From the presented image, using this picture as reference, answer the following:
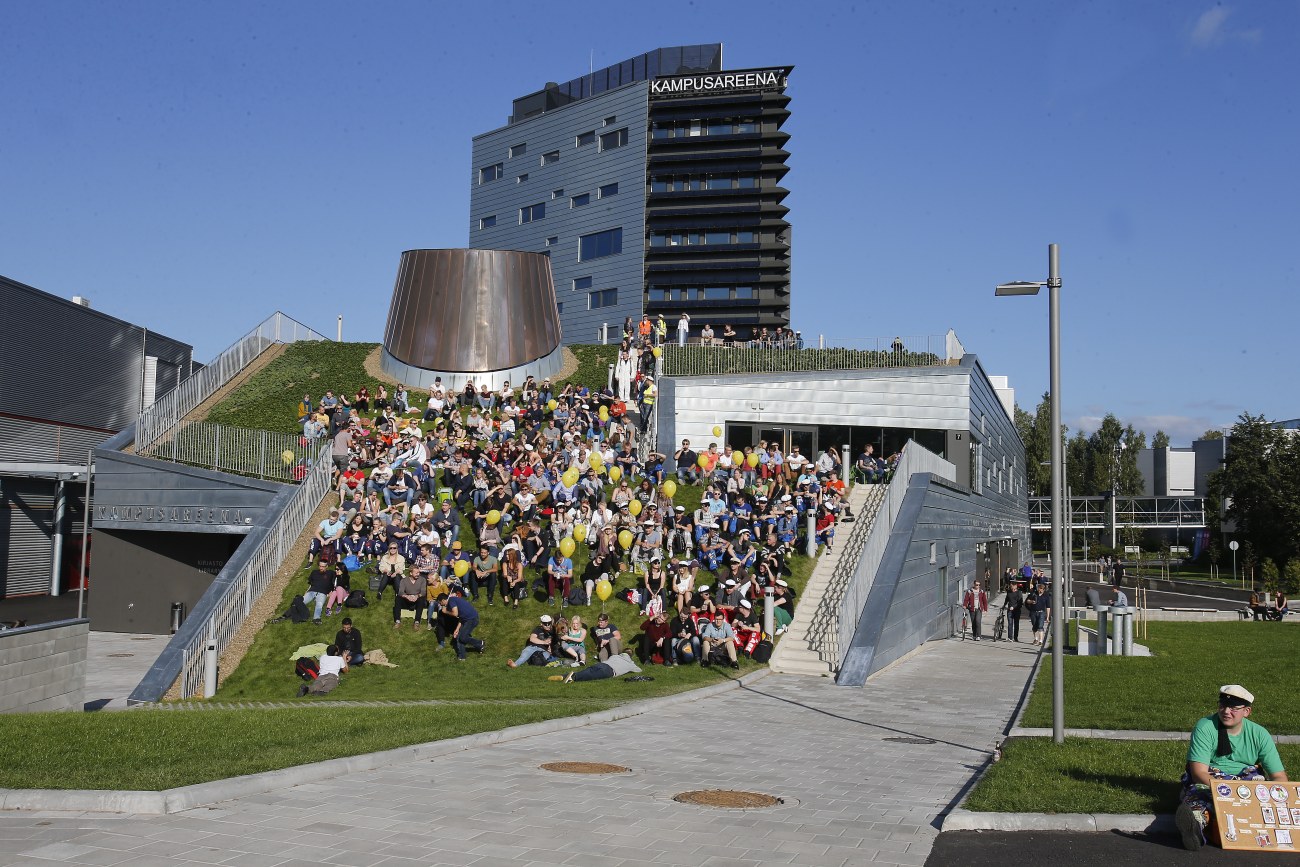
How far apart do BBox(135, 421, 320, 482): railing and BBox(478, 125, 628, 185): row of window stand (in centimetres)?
5687

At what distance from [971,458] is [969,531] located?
2.46 meters

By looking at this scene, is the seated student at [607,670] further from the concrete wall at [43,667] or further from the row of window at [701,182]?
the row of window at [701,182]

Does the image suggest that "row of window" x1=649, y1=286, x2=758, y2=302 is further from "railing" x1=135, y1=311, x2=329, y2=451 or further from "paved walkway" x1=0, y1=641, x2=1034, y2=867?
"paved walkway" x1=0, y1=641, x2=1034, y2=867

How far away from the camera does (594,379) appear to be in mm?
40469

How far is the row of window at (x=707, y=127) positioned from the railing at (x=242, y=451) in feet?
204

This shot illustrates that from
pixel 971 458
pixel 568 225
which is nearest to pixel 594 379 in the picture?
pixel 971 458

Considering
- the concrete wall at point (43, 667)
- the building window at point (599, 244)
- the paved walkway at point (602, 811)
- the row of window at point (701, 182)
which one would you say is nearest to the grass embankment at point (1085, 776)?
the paved walkway at point (602, 811)

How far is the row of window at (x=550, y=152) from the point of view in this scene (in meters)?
82.2

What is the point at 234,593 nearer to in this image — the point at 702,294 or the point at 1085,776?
the point at 1085,776

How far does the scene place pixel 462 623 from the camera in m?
20.7

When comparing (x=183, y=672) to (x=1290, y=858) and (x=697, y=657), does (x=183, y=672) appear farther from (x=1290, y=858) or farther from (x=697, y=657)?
(x=1290, y=858)

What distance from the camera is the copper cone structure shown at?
Answer: 39844mm

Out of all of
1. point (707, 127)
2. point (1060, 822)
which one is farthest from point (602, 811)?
point (707, 127)

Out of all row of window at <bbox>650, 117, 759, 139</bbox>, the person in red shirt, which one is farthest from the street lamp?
row of window at <bbox>650, 117, 759, 139</bbox>
